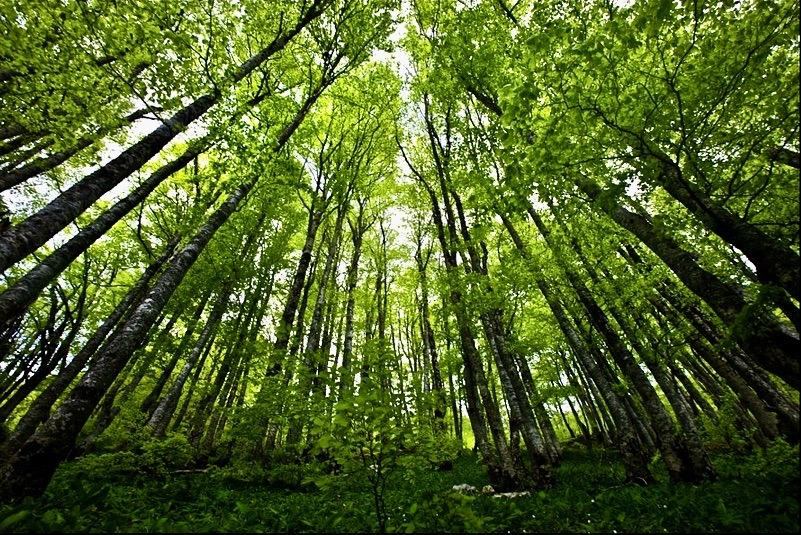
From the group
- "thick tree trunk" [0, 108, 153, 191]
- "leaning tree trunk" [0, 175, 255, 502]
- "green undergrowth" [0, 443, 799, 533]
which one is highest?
"thick tree trunk" [0, 108, 153, 191]

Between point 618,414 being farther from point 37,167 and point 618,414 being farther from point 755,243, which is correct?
point 37,167

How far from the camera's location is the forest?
11.3ft

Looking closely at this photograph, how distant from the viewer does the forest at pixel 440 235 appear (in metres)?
3.44

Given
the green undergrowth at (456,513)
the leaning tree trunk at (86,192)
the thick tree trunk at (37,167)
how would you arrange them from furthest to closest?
the thick tree trunk at (37,167), the leaning tree trunk at (86,192), the green undergrowth at (456,513)

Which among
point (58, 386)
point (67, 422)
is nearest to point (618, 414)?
point (67, 422)

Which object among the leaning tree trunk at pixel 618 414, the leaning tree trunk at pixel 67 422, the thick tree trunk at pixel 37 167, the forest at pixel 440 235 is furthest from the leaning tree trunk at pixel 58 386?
the leaning tree trunk at pixel 618 414

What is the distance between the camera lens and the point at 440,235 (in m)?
11.5

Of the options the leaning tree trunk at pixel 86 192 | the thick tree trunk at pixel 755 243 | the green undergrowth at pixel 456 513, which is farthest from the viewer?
the leaning tree trunk at pixel 86 192

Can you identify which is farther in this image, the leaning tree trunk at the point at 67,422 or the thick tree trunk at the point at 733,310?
the leaning tree trunk at the point at 67,422

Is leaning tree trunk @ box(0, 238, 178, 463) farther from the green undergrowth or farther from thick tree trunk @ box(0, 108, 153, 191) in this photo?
the green undergrowth

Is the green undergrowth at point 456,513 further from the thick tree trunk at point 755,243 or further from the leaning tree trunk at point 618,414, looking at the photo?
the thick tree trunk at point 755,243

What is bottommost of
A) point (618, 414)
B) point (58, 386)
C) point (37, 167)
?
point (618, 414)

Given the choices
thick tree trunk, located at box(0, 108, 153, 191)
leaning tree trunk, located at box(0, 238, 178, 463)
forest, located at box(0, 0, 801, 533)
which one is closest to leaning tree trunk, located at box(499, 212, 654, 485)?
forest, located at box(0, 0, 801, 533)

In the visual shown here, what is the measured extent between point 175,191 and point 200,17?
8.66 m
